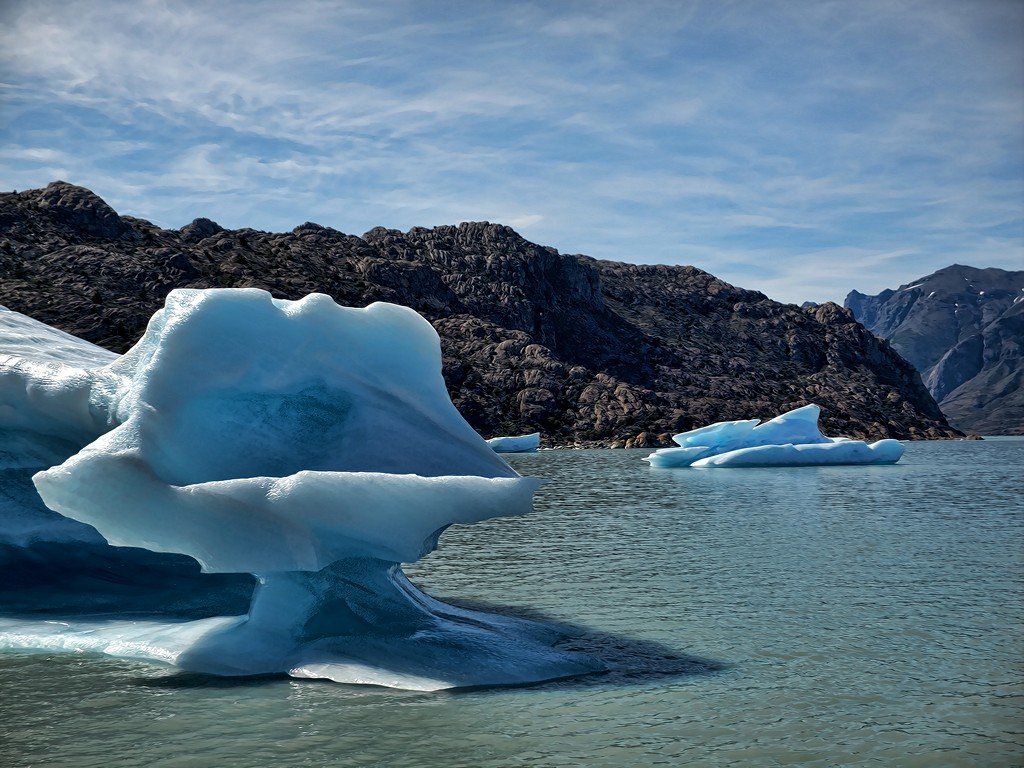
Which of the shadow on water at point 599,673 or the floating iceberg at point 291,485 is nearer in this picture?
the floating iceberg at point 291,485

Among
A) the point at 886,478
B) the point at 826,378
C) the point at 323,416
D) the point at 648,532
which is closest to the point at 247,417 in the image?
the point at 323,416

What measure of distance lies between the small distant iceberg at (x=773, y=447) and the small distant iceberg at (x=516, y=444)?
27196 mm

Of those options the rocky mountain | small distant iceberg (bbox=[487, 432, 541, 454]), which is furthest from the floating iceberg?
the rocky mountain

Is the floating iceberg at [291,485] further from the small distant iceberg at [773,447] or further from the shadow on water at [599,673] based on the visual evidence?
the small distant iceberg at [773,447]

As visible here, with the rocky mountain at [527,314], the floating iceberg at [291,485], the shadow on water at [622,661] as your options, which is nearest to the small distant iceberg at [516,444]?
the rocky mountain at [527,314]

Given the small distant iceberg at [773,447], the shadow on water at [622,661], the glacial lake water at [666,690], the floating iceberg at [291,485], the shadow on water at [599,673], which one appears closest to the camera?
the glacial lake water at [666,690]

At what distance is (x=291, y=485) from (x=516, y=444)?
81.7 meters

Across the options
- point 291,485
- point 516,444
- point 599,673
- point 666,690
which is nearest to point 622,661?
point 599,673

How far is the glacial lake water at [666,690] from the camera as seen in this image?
800 centimetres

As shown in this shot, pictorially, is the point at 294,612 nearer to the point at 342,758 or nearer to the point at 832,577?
the point at 342,758

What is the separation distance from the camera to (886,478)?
49250 mm

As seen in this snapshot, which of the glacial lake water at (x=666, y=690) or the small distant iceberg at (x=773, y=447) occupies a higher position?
the small distant iceberg at (x=773, y=447)

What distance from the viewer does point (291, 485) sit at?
9.58m

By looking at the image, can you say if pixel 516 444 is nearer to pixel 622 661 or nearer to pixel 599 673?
pixel 622 661
